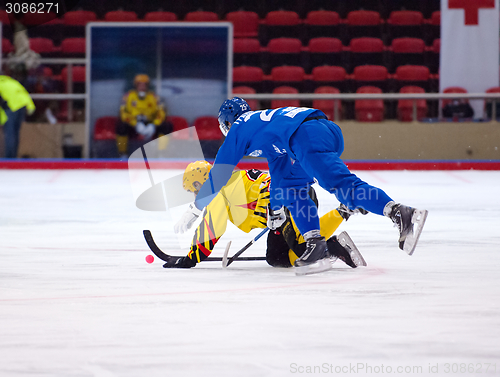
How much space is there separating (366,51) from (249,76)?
2.09 m

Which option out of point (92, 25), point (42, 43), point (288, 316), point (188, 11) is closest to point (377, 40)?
point (188, 11)

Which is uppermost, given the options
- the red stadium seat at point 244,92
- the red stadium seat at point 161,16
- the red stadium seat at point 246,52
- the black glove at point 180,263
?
the red stadium seat at point 161,16

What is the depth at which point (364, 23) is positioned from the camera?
12227 mm

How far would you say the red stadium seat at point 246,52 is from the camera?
469 inches

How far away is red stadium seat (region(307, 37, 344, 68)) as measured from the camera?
1187 centimetres

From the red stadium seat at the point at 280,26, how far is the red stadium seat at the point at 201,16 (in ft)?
2.76

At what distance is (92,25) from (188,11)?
3.02m

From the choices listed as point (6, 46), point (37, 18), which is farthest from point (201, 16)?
point (6, 46)

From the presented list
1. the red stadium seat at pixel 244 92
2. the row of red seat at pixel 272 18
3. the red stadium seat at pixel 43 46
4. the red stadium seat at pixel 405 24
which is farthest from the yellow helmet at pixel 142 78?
the red stadium seat at pixel 405 24

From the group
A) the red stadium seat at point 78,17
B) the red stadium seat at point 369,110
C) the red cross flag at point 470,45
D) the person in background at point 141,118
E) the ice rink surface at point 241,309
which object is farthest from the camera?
the red stadium seat at point 78,17

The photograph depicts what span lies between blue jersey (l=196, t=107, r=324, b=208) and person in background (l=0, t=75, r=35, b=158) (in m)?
6.89

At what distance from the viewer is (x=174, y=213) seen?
5.60m

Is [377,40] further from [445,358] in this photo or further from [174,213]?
[445,358]

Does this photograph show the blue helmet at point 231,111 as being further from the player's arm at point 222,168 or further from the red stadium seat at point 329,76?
the red stadium seat at point 329,76
